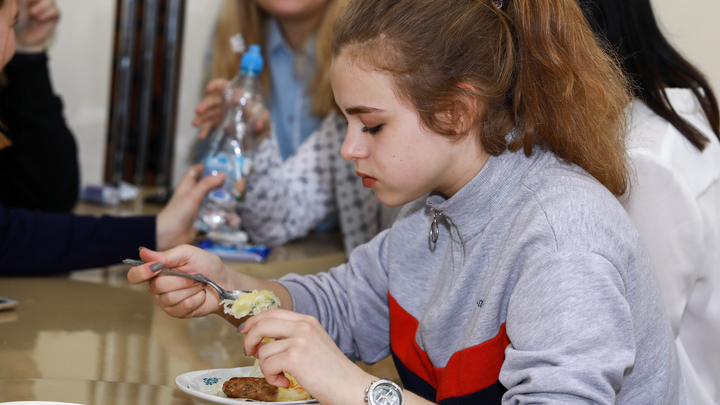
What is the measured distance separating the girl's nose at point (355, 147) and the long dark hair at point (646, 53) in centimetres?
58

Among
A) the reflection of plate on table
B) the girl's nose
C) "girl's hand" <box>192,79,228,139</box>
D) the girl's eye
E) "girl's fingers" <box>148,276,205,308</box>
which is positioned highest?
the girl's eye

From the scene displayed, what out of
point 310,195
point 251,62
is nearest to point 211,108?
point 251,62

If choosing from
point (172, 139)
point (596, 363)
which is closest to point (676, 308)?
point (596, 363)

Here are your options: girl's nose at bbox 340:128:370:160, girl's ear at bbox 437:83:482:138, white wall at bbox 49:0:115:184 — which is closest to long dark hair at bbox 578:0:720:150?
girl's ear at bbox 437:83:482:138

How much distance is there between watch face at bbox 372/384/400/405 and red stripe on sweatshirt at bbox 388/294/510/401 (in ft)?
0.42

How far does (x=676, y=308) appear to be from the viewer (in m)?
1.08

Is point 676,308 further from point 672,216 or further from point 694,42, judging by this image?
point 694,42

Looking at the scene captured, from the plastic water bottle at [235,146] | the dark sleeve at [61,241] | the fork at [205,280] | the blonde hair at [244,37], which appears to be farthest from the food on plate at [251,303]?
the blonde hair at [244,37]

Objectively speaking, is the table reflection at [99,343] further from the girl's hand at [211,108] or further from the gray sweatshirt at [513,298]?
the girl's hand at [211,108]

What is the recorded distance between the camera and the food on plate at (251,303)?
33.7 inches

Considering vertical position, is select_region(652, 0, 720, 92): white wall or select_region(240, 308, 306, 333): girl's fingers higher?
select_region(652, 0, 720, 92): white wall

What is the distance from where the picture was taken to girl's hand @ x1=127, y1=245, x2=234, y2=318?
33.9 inches

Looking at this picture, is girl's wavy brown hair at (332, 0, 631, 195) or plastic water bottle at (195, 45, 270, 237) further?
plastic water bottle at (195, 45, 270, 237)

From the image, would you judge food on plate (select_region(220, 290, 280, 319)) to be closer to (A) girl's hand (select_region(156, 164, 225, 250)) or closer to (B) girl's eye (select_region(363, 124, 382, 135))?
(B) girl's eye (select_region(363, 124, 382, 135))
